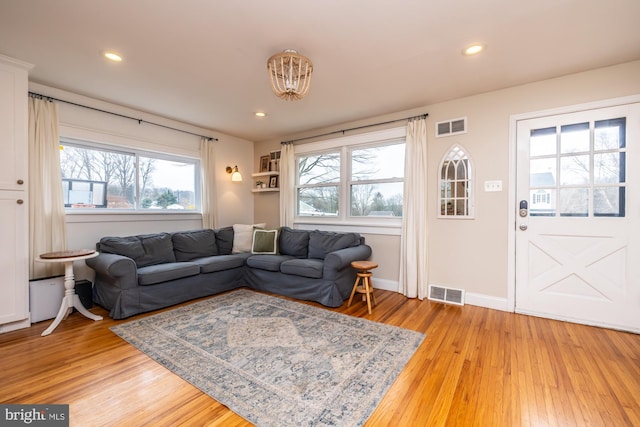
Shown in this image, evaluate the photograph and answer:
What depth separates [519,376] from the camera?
1.88 m

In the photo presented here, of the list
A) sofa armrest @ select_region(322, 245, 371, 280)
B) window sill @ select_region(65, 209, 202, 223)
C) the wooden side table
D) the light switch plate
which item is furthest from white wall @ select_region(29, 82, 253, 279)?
the light switch plate

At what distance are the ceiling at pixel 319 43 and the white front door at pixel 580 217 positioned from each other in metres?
0.60

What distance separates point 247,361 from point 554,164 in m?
3.51

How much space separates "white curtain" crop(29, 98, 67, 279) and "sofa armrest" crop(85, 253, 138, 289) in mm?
562

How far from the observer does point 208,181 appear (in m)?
4.52

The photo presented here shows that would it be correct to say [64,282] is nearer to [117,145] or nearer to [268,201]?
[117,145]

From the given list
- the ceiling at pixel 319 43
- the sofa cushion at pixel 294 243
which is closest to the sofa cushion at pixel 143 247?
the sofa cushion at pixel 294 243

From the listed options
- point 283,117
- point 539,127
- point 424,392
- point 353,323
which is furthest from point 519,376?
point 283,117

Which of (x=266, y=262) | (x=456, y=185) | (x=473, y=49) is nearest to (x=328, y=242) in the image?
(x=266, y=262)

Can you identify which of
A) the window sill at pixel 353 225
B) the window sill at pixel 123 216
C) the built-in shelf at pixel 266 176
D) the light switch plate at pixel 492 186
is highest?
the built-in shelf at pixel 266 176

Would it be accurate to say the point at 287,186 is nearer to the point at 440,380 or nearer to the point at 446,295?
the point at 446,295

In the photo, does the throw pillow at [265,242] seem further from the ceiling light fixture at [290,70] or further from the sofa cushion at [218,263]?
the ceiling light fixture at [290,70]

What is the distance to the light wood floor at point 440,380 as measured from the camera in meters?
1.51

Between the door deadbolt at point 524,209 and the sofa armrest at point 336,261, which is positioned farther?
the sofa armrest at point 336,261
